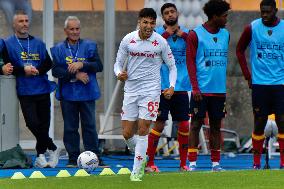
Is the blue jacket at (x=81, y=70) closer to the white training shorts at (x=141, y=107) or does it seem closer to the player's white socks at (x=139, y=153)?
the white training shorts at (x=141, y=107)

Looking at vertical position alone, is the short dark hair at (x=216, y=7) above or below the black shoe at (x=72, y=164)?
above

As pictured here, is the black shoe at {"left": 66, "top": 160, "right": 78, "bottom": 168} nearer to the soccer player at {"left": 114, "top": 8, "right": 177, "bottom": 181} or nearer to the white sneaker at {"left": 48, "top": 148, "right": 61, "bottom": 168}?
the white sneaker at {"left": 48, "top": 148, "right": 61, "bottom": 168}

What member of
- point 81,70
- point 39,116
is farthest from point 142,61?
point 39,116

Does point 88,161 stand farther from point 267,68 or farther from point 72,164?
point 267,68

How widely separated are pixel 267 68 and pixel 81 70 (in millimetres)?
2948

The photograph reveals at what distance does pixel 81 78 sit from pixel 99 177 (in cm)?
342

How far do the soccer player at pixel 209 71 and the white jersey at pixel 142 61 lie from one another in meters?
1.38

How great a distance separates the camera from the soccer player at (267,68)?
634 inches

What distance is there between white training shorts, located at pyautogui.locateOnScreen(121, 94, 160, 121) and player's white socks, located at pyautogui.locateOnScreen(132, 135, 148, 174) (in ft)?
1.01

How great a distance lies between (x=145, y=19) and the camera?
1427 centimetres

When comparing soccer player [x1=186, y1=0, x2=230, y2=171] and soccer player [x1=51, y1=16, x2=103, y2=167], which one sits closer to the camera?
soccer player [x1=186, y1=0, x2=230, y2=171]

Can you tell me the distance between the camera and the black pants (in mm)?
17672

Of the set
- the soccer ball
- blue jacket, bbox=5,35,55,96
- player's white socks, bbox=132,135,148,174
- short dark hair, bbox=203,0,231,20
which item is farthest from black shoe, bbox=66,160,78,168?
player's white socks, bbox=132,135,148,174

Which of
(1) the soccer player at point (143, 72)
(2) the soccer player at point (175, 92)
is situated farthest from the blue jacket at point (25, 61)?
(1) the soccer player at point (143, 72)
